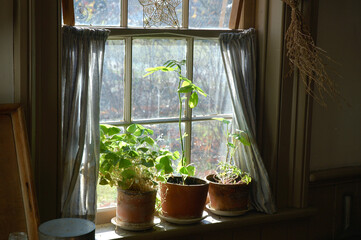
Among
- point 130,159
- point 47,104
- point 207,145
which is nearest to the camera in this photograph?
point 47,104

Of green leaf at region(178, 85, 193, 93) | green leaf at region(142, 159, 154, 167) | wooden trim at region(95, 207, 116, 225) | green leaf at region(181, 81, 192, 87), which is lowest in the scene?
wooden trim at region(95, 207, 116, 225)

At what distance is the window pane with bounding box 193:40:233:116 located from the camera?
9.63 ft

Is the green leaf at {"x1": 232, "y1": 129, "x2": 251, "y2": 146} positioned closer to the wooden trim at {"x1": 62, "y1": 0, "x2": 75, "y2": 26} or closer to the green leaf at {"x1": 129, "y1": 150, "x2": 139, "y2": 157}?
the green leaf at {"x1": 129, "y1": 150, "x2": 139, "y2": 157}

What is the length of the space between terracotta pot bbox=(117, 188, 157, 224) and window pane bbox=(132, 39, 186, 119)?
44cm

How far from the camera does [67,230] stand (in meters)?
2.17

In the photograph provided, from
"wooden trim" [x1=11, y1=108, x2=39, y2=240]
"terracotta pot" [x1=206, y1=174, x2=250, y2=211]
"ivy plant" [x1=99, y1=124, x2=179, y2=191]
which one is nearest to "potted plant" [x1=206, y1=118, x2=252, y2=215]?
"terracotta pot" [x1=206, y1=174, x2=250, y2=211]

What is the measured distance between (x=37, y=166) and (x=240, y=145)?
117 cm

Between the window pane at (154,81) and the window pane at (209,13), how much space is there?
147 mm

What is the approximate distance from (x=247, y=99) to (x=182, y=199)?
685mm

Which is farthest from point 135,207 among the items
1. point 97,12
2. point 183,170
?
point 97,12

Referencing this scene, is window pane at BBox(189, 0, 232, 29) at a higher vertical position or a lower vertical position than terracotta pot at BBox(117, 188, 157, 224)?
higher

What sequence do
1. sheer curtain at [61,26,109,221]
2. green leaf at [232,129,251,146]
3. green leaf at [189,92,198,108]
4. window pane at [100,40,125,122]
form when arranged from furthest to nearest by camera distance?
green leaf at [232,129,251,146]
green leaf at [189,92,198,108]
window pane at [100,40,125,122]
sheer curtain at [61,26,109,221]

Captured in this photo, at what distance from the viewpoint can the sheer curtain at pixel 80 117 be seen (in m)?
2.46

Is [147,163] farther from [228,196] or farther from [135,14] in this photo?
[135,14]
